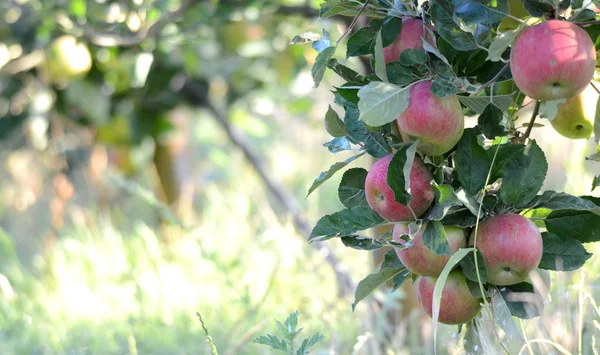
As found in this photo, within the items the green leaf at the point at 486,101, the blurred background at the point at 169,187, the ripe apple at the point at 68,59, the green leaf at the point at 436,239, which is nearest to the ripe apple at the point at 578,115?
the green leaf at the point at 486,101

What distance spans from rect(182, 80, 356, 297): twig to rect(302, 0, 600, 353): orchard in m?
0.99

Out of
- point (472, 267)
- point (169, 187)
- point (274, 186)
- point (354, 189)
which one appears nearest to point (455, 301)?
point (472, 267)

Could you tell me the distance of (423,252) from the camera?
2.15ft

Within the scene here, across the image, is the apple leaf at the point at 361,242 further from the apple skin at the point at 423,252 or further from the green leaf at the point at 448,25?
the green leaf at the point at 448,25

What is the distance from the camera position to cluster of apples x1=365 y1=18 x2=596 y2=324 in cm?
57

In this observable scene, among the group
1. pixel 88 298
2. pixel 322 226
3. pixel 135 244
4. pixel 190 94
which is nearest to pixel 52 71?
pixel 190 94

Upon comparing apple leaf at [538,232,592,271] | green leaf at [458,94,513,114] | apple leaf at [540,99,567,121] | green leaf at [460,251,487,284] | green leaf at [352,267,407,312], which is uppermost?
green leaf at [458,94,513,114]

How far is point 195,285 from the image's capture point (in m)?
2.25

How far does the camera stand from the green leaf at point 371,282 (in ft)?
2.41

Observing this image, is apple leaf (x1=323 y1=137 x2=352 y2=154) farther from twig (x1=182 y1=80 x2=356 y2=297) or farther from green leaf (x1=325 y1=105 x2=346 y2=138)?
twig (x1=182 y1=80 x2=356 y2=297)

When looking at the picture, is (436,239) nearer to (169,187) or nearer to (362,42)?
(362,42)

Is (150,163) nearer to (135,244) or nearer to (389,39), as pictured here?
(135,244)

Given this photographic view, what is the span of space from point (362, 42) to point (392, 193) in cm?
17

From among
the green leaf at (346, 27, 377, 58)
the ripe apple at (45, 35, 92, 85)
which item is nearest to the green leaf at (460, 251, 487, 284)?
the green leaf at (346, 27, 377, 58)
